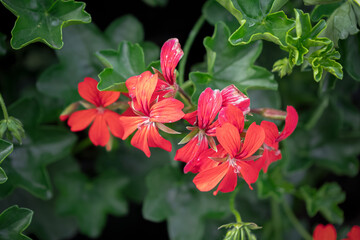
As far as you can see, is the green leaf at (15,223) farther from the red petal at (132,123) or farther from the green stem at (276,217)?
the green stem at (276,217)

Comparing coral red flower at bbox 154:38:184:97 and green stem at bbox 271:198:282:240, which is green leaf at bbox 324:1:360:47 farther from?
green stem at bbox 271:198:282:240

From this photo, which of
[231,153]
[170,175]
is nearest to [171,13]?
[170,175]

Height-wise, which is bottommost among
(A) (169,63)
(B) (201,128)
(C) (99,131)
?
(C) (99,131)

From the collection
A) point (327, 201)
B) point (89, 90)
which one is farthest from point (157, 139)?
point (327, 201)

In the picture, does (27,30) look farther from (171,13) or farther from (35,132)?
(171,13)

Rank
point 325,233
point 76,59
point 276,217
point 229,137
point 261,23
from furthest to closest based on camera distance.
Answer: point 276,217 → point 76,59 → point 325,233 → point 261,23 → point 229,137

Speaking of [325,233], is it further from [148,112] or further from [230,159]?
[148,112]

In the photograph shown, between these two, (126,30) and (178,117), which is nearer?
(178,117)
